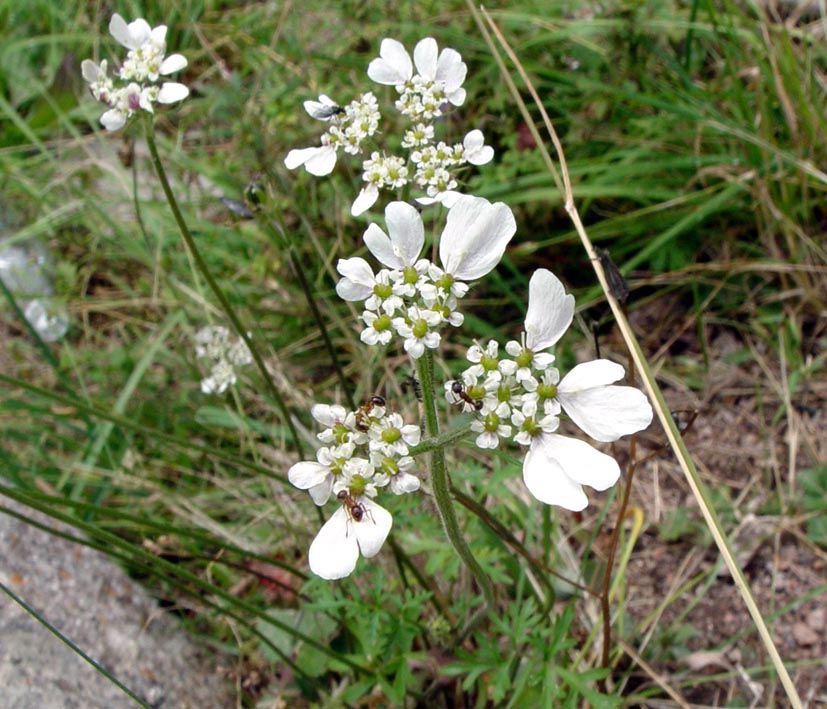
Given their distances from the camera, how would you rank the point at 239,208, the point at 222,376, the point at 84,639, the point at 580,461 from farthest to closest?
1. the point at 222,376
2. the point at 84,639
3. the point at 239,208
4. the point at 580,461

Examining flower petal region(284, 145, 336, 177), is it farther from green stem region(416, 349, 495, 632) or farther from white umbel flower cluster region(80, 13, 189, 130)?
green stem region(416, 349, 495, 632)

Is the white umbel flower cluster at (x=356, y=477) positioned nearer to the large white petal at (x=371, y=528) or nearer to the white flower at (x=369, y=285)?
the large white petal at (x=371, y=528)

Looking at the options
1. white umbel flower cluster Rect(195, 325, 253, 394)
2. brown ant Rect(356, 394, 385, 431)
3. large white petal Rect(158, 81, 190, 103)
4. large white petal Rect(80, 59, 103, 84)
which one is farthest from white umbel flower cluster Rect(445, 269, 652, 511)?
white umbel flower cluster Rect(195, 325, 253, 394)

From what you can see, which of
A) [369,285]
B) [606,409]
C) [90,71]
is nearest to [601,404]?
[606,409]

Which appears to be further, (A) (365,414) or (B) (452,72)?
(B) (452,72)

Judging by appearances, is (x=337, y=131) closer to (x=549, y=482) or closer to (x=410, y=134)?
(x=410, y=134)

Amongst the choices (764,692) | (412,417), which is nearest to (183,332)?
(412,417)

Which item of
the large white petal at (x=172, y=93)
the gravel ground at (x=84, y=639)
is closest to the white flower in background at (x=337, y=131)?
the large white petal at (x=172, y=93)
